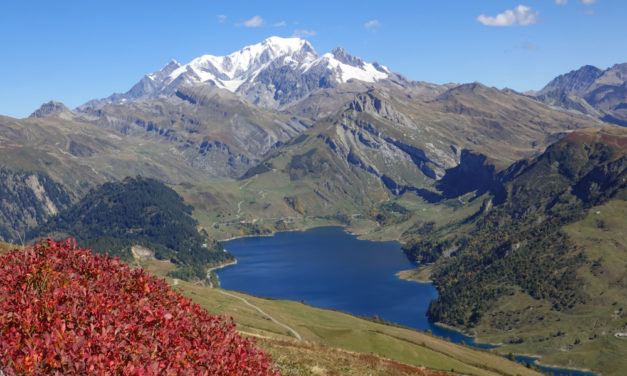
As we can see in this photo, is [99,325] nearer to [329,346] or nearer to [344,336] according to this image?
[329,346]

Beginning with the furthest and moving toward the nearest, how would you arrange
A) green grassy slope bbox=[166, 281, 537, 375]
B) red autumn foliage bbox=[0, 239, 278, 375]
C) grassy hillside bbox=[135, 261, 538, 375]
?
green grassy slope bbox=[166, 281, 537, 375] → grassy hillside bbox=[135, 261, 538, 375] → red autumn foliage bbox=[0, 239, 278, 375]

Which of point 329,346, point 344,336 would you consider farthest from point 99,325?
point 344,336

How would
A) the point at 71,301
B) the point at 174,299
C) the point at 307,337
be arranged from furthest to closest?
the point at 307,337, the point at 174,299, the point at 71,301

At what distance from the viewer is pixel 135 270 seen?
23562 millimetres

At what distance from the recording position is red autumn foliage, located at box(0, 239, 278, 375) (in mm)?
15797

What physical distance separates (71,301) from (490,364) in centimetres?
14458

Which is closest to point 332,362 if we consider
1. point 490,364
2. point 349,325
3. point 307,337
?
point 307,337

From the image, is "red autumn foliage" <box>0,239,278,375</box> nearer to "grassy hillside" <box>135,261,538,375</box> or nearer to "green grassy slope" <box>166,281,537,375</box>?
"grassy hillside" <box>135,261,538,375</box>

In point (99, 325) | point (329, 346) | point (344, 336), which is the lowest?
point (344, 336)

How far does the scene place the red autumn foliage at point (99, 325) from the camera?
15797 mm

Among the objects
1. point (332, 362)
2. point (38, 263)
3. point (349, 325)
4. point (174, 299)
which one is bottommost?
point (349, 325)

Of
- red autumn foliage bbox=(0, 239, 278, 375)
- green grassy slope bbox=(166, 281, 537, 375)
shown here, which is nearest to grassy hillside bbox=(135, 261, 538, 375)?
green grassy slope bbox=(166, 281, 537, 375)

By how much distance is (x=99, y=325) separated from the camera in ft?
57.4

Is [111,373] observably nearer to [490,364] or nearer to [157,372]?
[157,372]
